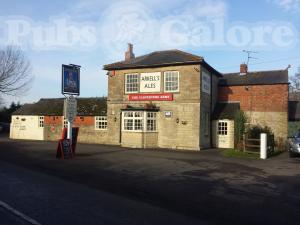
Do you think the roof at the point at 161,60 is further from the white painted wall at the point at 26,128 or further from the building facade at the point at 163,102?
the white painted wall at the point at 26,128

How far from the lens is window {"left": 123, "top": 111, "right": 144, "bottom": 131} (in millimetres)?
27453

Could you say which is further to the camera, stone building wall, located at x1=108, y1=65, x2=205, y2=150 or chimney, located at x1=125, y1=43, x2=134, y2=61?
chimney, located at x1=125, y1=43, x2=134, y2=61

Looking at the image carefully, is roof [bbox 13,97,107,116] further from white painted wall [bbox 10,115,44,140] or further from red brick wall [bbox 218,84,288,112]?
red brick wall [bbox 218,84,288,112]

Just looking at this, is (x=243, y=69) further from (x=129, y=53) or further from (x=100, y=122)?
(x=100, y=122)

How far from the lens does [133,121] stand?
90.7 ft

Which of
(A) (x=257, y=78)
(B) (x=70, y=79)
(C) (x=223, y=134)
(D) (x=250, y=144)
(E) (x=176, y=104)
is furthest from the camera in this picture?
(A) (x=257, y=78)

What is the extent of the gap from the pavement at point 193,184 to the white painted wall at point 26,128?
19144 millimetres

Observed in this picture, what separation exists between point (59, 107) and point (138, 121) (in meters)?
12.0

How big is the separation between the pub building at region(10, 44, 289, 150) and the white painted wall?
6.20 ft

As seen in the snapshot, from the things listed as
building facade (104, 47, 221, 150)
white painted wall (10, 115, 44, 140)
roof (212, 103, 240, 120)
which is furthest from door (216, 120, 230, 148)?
white painted wall (10, 115, 44, 140)

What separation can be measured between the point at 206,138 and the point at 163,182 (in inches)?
671

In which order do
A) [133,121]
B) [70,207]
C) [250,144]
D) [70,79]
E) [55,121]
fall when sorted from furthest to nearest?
[55,121]
[133,121]
[250,144]
[70,79]
[70,207]

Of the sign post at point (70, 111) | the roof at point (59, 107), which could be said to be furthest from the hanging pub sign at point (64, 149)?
the roof at point (59, 107)

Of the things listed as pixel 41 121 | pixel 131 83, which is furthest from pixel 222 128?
pixel 41 121
